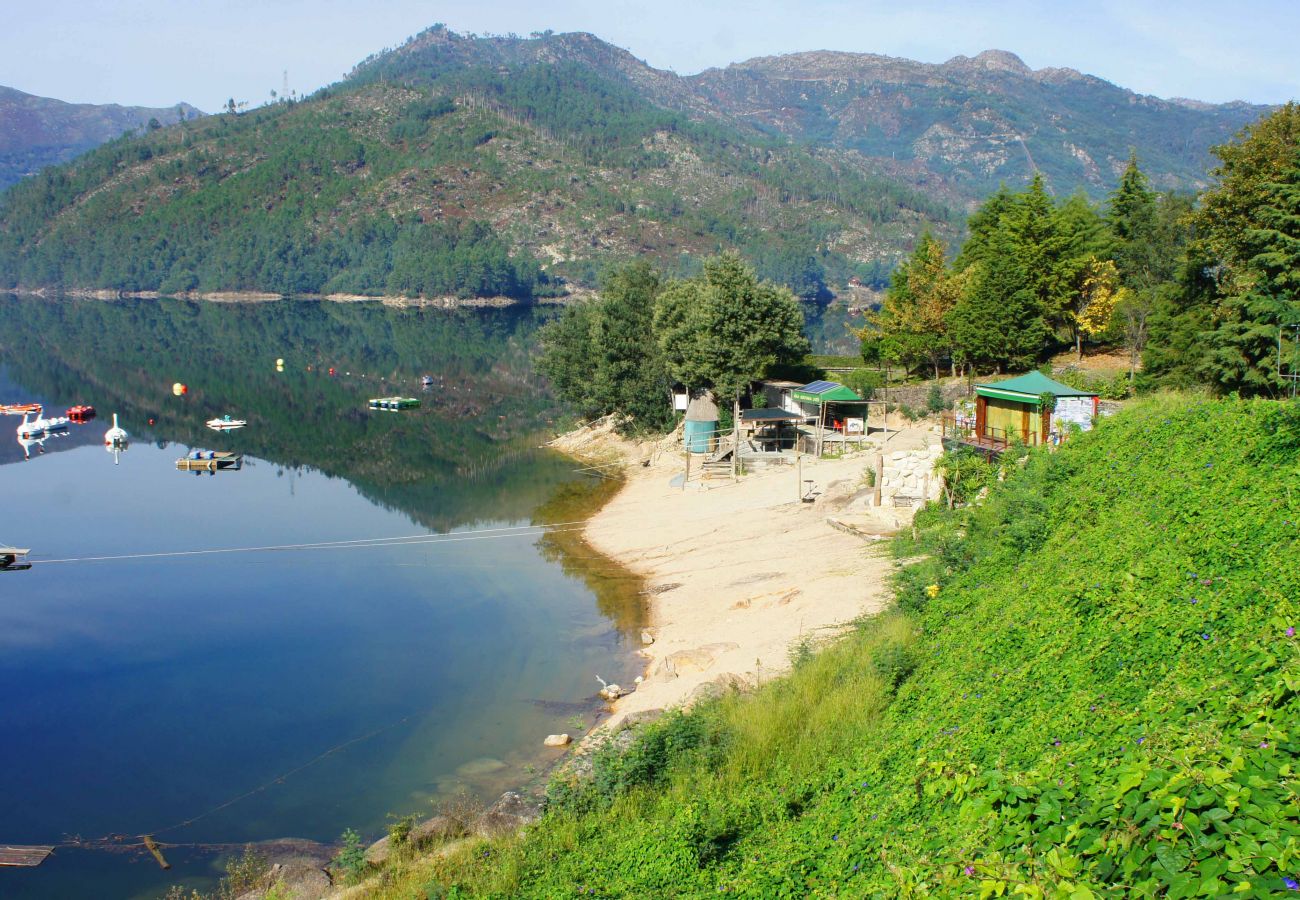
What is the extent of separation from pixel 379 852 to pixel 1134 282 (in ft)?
150

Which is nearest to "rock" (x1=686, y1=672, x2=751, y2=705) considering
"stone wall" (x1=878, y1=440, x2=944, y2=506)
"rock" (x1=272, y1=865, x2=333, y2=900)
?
"rock" (x1=272, y1=865, x2=333, y2=900)

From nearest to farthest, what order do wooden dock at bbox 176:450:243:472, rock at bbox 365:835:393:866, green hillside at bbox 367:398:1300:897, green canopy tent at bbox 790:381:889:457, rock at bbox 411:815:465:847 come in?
green hillside at bbox 367:398:1300:897, rock at bbox 365:835:393:866, rock at bbox 411:815:465:847, green canopy tent at bbox 790:381:889:457, wooden dock at bbox 176:450:243:472

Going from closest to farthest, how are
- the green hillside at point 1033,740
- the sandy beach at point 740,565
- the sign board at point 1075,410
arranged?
the green hillside at point 1033,740 → the sandy beach at point 740,565 → the sign board at point 1075,410

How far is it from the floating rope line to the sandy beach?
71.2 inches

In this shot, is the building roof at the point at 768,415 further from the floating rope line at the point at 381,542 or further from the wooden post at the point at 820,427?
the floating rope line at the point at 381,542

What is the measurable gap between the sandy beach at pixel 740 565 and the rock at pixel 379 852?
5.14 metres

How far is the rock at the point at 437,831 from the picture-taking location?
1413 centimetres

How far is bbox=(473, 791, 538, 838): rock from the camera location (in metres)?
13.7

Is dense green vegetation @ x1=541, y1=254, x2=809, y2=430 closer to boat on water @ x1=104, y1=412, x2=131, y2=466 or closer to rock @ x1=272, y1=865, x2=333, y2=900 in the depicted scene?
boat on water @ x1=104, y1=412, x2=131, y2=466

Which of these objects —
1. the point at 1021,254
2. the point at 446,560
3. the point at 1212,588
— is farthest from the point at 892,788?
the point at 1021,254

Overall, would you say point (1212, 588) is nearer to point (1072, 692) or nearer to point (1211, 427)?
point (1072, 692)

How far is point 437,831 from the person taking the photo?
1437 centimetres

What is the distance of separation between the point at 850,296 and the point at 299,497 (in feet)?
555

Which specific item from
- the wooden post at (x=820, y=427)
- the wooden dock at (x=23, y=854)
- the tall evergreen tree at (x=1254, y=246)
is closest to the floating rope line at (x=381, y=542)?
the wooden post at (x=820, y=427)
